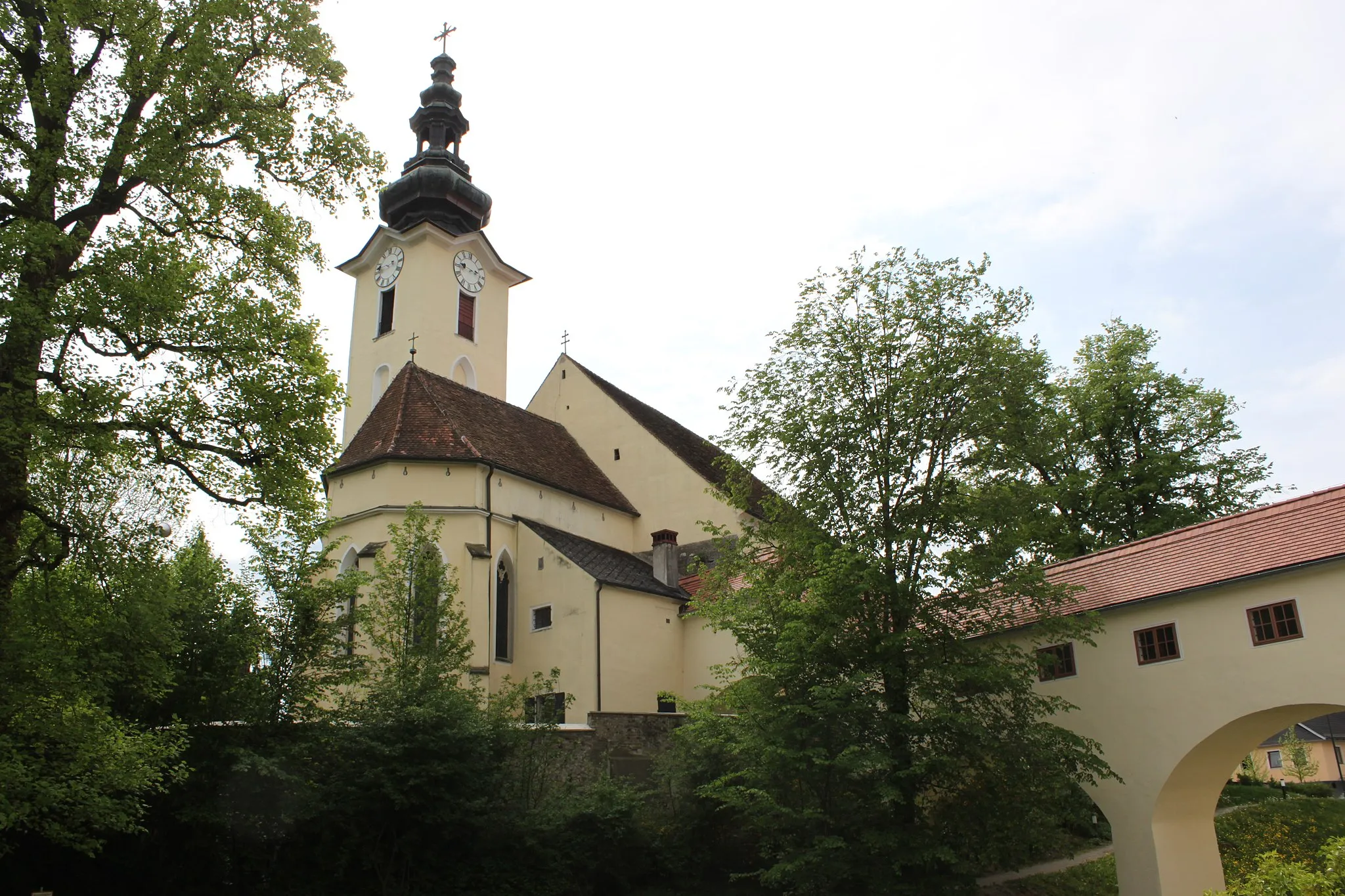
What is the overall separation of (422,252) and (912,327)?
20.8 meters

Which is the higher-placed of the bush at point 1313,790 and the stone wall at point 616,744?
the stone wall at point 616,744

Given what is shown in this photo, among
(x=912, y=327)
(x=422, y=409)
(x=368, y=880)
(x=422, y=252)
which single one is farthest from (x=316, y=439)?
(x=422, y=252)

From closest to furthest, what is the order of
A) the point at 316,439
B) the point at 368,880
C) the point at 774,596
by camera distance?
the point at 316,439
the point at 368,880
the point at 774,596

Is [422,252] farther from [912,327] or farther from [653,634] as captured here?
[912,327]

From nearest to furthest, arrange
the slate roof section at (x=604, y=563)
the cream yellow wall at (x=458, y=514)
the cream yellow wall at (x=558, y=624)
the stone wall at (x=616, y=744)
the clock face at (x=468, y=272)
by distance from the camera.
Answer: the stone wall at (x=616, y=744), the cream yellow wall at (x=558, y=624), the cream yellow wall at (x=458, y=514), the slate roof section at (x=604, y=563), the clock face at (x=468, y=272)


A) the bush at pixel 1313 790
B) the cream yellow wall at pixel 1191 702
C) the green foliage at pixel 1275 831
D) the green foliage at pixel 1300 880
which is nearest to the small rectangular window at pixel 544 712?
the cream yellow wall at pixel 1191 702

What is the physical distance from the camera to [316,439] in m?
13.3

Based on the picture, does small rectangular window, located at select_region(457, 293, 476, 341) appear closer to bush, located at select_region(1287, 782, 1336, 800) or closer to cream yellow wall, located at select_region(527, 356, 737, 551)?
cream yellow wall, located at select_region(527, 356, 737, 551)

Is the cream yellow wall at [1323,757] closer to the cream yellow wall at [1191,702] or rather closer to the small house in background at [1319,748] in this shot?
the small house in background at [1319,748]

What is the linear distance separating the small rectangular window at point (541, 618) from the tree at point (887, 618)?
6.47 metres

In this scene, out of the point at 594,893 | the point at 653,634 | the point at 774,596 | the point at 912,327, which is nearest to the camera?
the point at 594,893

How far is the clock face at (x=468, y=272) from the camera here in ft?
121

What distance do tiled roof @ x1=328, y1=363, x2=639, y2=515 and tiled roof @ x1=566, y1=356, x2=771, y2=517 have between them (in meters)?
2.16

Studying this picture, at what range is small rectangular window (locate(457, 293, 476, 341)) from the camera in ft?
120
